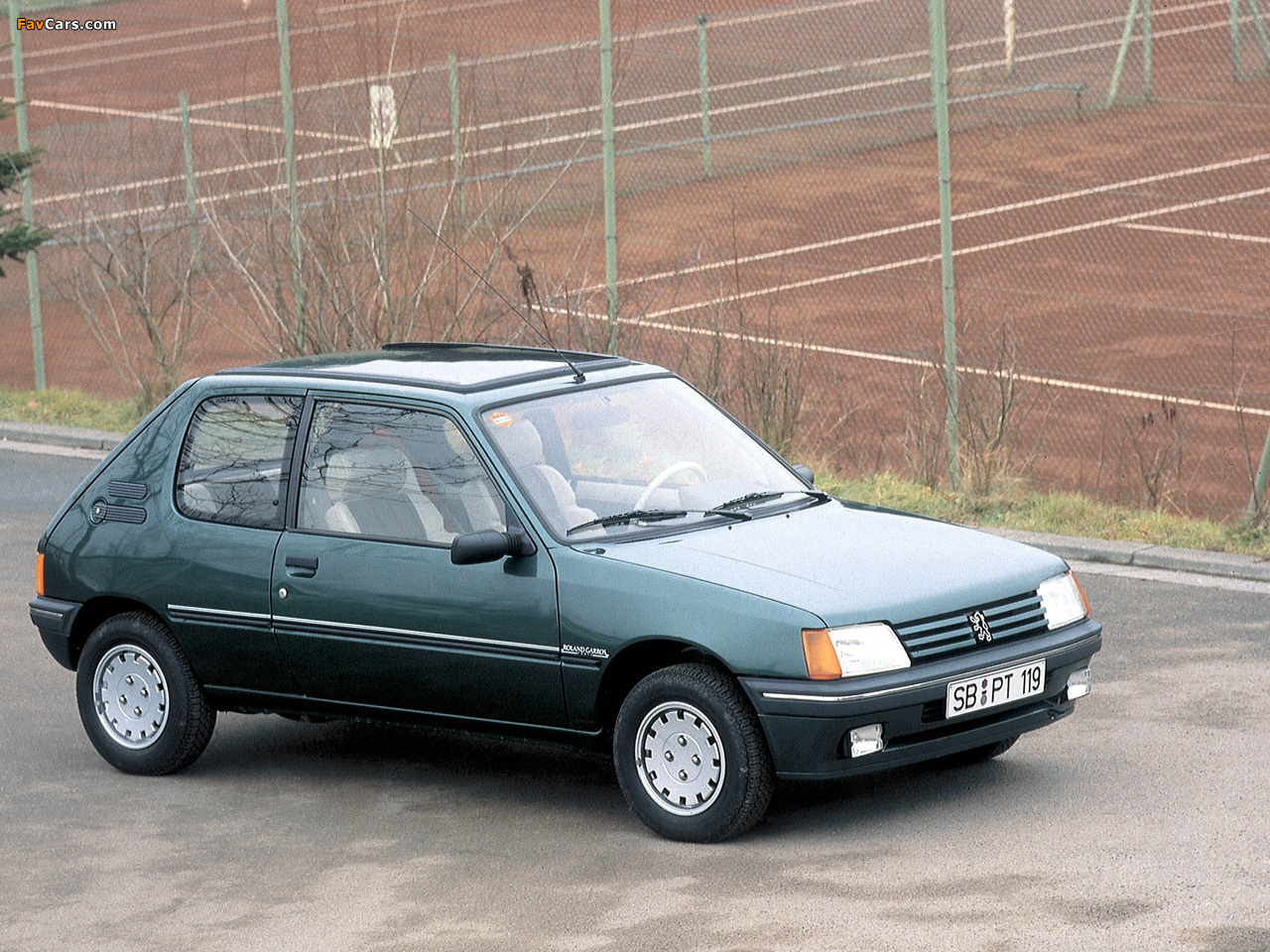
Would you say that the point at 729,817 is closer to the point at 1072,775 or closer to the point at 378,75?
the point at 1072,775

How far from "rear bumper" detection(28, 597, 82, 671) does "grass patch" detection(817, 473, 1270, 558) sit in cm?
587

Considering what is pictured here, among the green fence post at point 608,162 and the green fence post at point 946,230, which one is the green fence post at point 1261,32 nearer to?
the green fence post at point 608,162

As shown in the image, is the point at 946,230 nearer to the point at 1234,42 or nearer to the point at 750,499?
the point at 750,499

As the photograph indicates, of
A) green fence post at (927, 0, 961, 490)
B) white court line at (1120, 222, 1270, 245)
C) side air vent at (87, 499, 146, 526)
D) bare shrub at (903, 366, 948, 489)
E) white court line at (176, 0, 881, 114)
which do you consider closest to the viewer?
side air vent at (87, 499, 146, 526)

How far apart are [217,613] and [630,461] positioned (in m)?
1.64

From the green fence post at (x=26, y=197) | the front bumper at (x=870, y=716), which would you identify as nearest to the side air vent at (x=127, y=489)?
the front bumper at (x=870, y=716)

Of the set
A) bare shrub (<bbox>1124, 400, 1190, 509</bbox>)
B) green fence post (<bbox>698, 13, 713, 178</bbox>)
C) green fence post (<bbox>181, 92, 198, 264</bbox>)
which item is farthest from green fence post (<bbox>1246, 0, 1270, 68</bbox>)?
green fence post (<bbox>181, 92, 198, 264</bbox>)

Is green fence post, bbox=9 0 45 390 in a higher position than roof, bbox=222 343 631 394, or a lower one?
higher

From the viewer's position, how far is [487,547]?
7.46m

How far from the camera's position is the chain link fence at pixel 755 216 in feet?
49.2

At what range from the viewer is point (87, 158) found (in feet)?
63.2

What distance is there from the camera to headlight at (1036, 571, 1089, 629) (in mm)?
7719

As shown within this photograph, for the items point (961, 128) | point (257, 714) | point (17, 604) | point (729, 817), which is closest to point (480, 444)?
point (729, 817)

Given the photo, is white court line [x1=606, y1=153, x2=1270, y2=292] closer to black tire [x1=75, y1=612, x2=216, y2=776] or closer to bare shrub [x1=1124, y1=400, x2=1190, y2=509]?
bare shrub [x1=1124, y1=400, x2=1190, y2=509]
